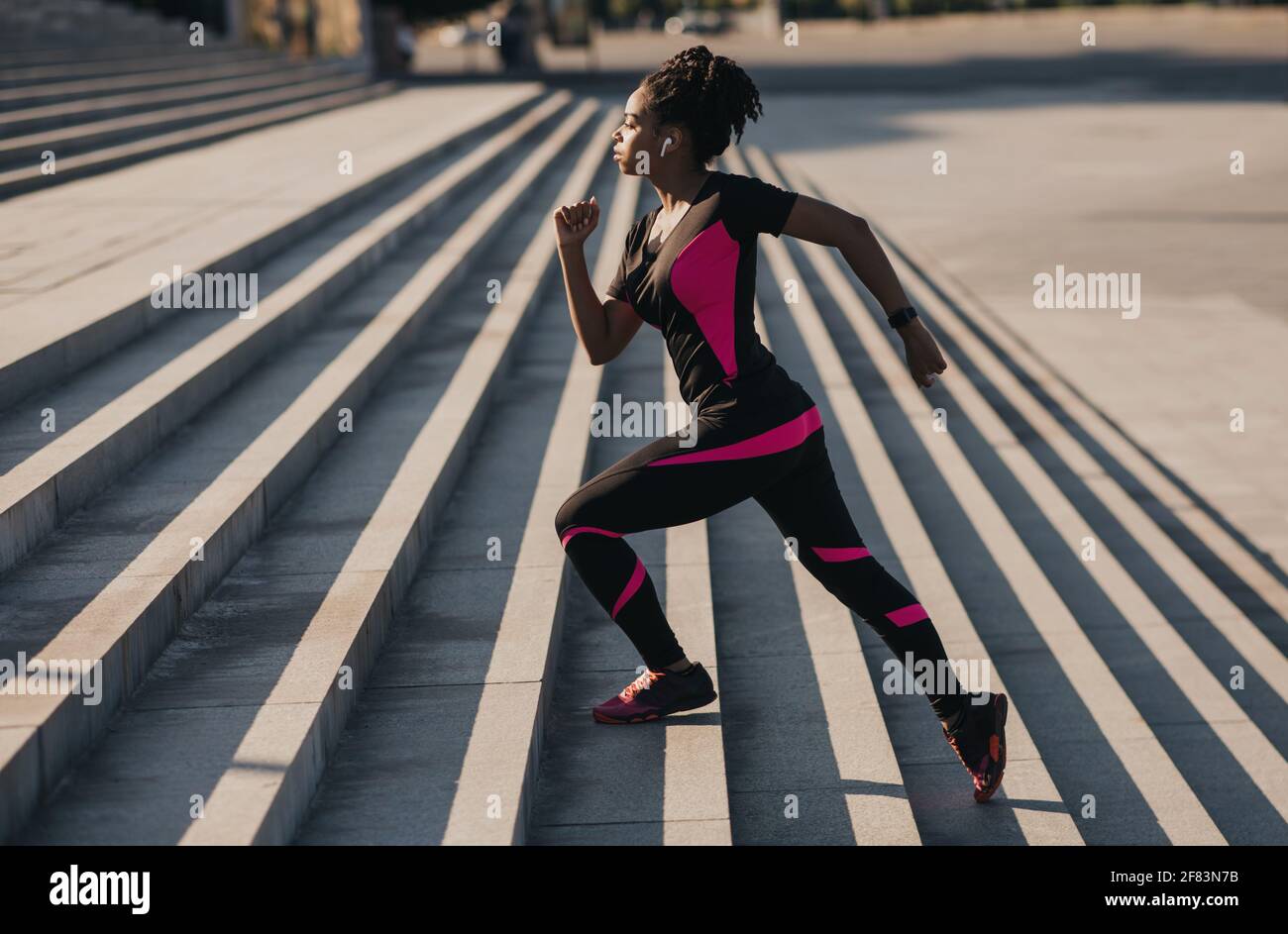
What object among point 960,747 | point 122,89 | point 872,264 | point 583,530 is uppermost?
point 122,89

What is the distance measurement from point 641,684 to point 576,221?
57.6 inches

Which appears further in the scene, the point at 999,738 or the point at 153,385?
the point at 153,385

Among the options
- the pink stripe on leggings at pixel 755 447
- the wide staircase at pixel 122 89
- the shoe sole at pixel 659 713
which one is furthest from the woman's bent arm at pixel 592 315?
the wide staircase at pixel 122 89

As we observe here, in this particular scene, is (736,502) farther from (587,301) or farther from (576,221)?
(576,221)

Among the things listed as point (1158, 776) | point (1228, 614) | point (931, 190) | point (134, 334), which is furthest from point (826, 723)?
point (931, 190)

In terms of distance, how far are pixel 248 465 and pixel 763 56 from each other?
1878 inches

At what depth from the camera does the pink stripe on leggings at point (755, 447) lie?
368 cm

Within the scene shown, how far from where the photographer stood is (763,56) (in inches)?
1991

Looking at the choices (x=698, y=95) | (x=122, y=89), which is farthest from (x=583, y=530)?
(x=122, y=89)

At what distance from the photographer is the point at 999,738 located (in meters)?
4.10

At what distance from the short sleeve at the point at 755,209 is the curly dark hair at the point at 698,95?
0.15m

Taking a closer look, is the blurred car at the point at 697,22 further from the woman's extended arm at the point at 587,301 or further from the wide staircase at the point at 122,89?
the woman's extended arm at the point at 587,301

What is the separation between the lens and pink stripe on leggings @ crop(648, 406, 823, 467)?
12.1 ft

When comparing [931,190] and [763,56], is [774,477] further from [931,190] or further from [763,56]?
[763,56]
